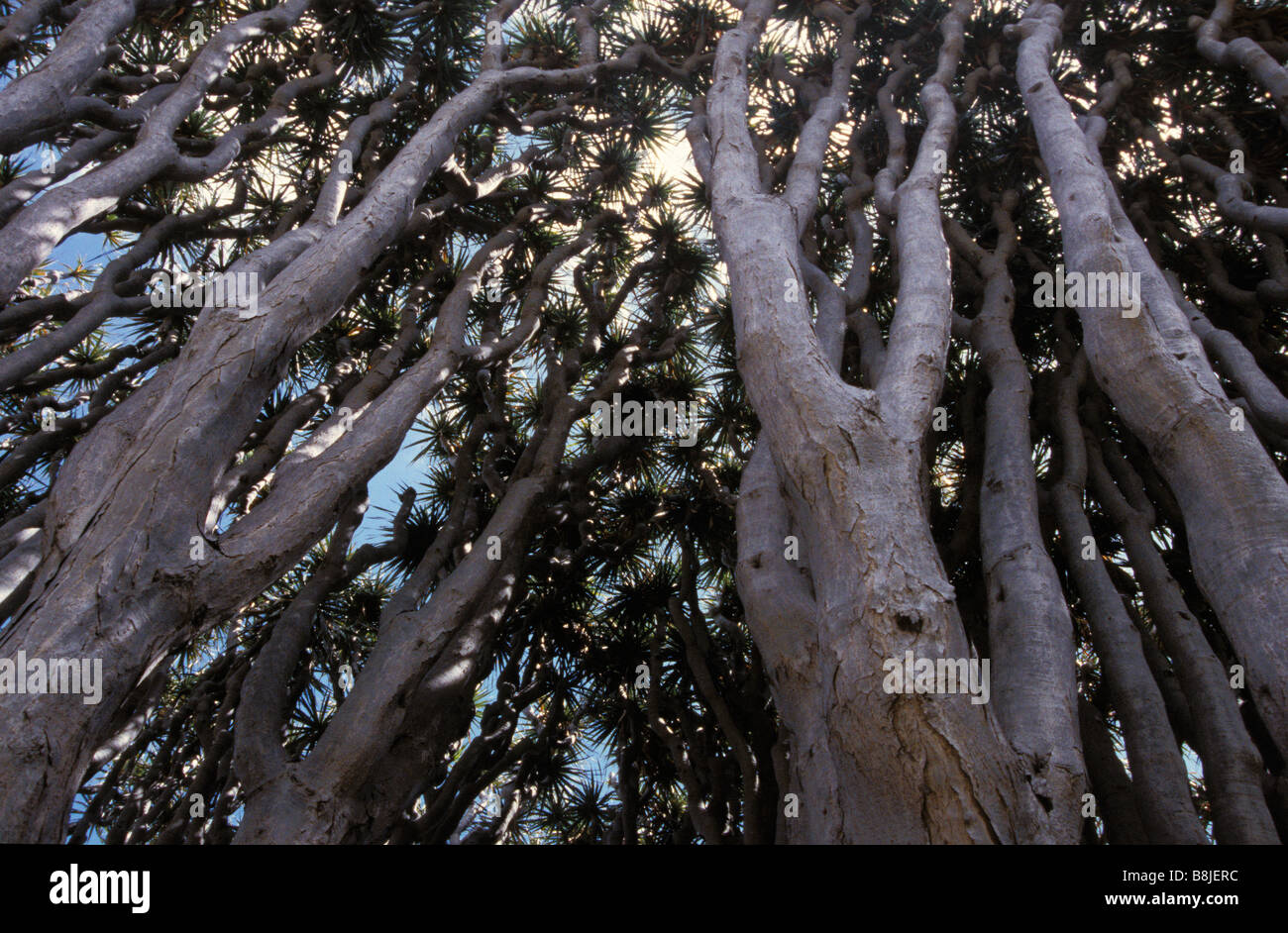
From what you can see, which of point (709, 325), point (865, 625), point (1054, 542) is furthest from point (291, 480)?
point (709, 325)

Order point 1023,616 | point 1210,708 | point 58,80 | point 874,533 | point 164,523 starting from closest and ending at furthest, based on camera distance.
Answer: point 874,533
point 164,523
point 1023,616
point 1210,708
point 58,80

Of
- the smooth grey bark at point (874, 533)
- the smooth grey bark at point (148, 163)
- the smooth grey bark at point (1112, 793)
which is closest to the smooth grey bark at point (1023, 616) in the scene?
the smooth grey bark at point (874, 533)

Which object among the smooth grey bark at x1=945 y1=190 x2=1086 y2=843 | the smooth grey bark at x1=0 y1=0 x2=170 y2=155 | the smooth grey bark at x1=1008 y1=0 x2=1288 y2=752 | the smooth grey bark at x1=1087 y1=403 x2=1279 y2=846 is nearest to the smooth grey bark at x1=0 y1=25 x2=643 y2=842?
the smooth grey bark at x1=0 y1=0 x2=170 y2=155

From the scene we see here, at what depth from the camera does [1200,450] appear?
2.62 metres

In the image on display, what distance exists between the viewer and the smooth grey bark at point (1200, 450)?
2336 mm

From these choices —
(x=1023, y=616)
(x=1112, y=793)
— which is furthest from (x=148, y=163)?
(x=1112, y=793)

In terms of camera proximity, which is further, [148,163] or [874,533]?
[148,163]

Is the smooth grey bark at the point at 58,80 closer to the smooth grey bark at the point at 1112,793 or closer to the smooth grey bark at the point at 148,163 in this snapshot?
the smooth grey bark at the point at 148,163

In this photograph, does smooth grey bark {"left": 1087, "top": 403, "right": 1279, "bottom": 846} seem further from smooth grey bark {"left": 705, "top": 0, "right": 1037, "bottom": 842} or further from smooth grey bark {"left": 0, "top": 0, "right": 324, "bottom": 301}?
smooth grey bark {"left": 0, "top": 0, "right": 324, "bottom": 301}

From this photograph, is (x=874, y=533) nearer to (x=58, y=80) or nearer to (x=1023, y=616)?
(x=1023, y=616)

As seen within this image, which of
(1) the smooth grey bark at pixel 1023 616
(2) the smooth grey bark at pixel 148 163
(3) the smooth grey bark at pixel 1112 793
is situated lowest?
(3) the smooth grey bark at pixel 1112 793

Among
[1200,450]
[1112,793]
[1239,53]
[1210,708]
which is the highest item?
[1239,53]

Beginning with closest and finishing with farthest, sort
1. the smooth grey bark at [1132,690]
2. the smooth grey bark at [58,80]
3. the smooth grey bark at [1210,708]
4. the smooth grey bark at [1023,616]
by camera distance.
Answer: the smooth grey bark at [1023,616] < the smooth grey bark at [1210,708] < the smooth grey bark at [1132,690] < the smooth grey bark at [58,80]

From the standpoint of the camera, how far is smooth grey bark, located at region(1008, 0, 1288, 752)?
2.34m
